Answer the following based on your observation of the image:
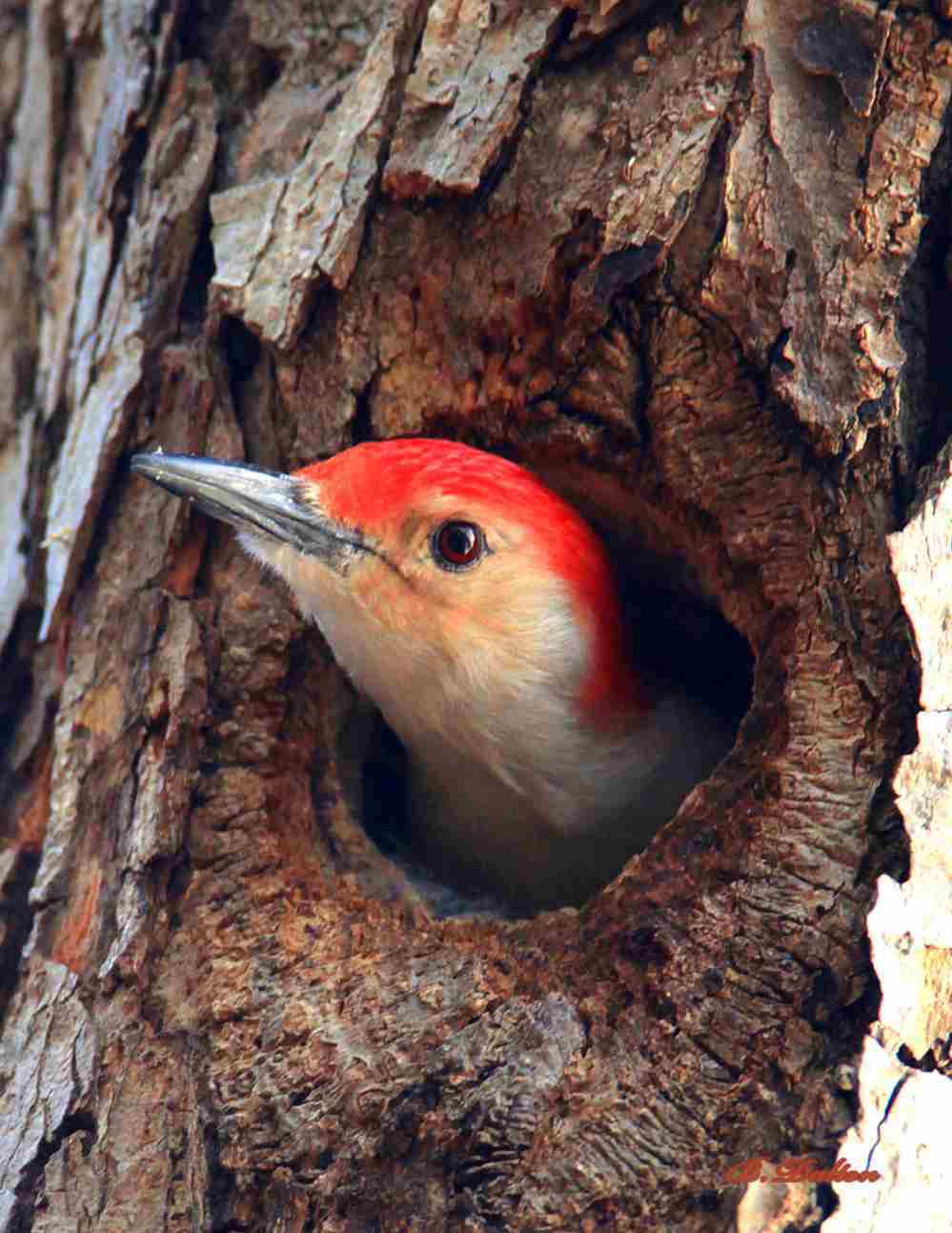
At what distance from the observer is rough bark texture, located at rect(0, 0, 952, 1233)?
2.57m

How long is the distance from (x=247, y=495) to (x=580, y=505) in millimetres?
977

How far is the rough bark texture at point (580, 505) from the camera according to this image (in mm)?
2566

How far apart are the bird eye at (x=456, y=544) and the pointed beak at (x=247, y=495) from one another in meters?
0.21

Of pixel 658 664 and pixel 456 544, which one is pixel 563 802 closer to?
pixel 658 664

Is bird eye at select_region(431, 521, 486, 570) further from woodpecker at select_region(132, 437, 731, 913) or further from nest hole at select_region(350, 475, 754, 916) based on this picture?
nest hole at select_region(350, 475, 754, 916)

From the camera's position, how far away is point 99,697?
3322 millimetres

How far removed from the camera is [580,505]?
383cm

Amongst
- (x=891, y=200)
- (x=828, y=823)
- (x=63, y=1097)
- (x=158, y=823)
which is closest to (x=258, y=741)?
(x=158, y=823)

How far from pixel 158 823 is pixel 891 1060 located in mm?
1607

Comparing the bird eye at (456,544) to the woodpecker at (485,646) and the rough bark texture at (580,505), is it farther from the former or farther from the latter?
the rough bark texture at (580,505)
